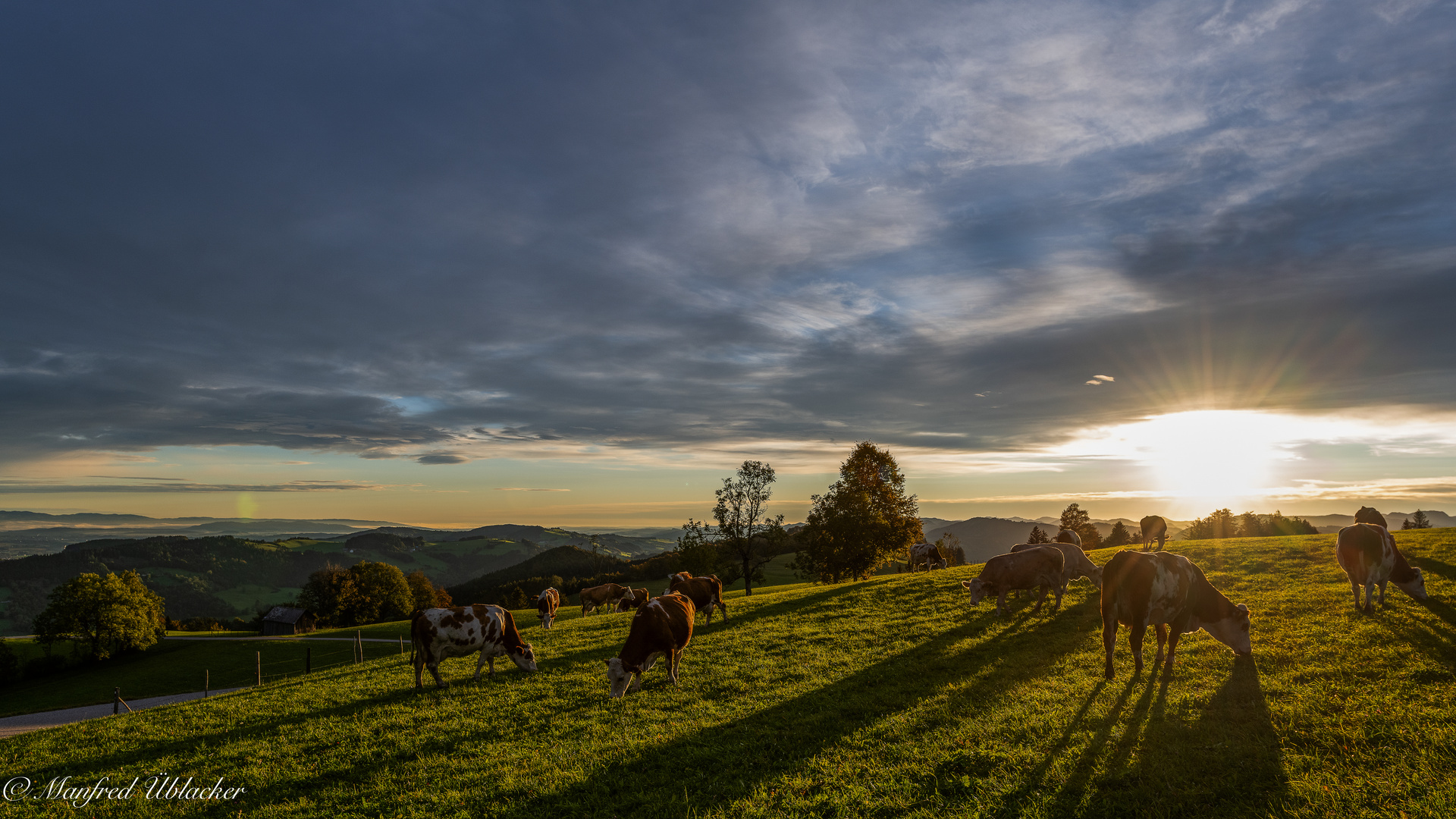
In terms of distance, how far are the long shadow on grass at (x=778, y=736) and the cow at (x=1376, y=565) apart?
7027 millimetres

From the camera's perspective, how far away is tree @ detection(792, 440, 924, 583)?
48312 millimetres

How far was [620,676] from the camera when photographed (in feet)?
→ 45.5

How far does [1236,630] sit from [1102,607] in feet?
10.4

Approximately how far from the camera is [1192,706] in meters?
10.0

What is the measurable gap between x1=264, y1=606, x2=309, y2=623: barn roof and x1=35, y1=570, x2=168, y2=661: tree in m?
19.5

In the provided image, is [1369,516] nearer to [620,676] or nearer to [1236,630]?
[1236,630]

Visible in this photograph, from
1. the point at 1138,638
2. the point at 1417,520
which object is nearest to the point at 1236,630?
the point at 1138,638

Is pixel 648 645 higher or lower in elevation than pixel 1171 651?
lower

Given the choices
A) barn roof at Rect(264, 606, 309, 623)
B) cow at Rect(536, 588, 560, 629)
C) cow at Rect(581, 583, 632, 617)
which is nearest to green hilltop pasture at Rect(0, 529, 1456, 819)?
cow at Rect(536, 588, 560, 629)

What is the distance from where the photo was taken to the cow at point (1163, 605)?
39.5 feet

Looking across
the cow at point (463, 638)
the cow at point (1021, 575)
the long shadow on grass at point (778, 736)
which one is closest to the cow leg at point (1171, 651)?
the long shadow on grass at point (778, 736)

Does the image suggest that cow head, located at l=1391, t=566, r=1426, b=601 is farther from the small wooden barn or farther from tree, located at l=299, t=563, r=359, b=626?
the small wooden barn

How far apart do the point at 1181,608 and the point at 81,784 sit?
21.4 metres

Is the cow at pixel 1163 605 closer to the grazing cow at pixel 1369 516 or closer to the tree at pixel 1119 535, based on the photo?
the grazing cow at pixel 1369 516
